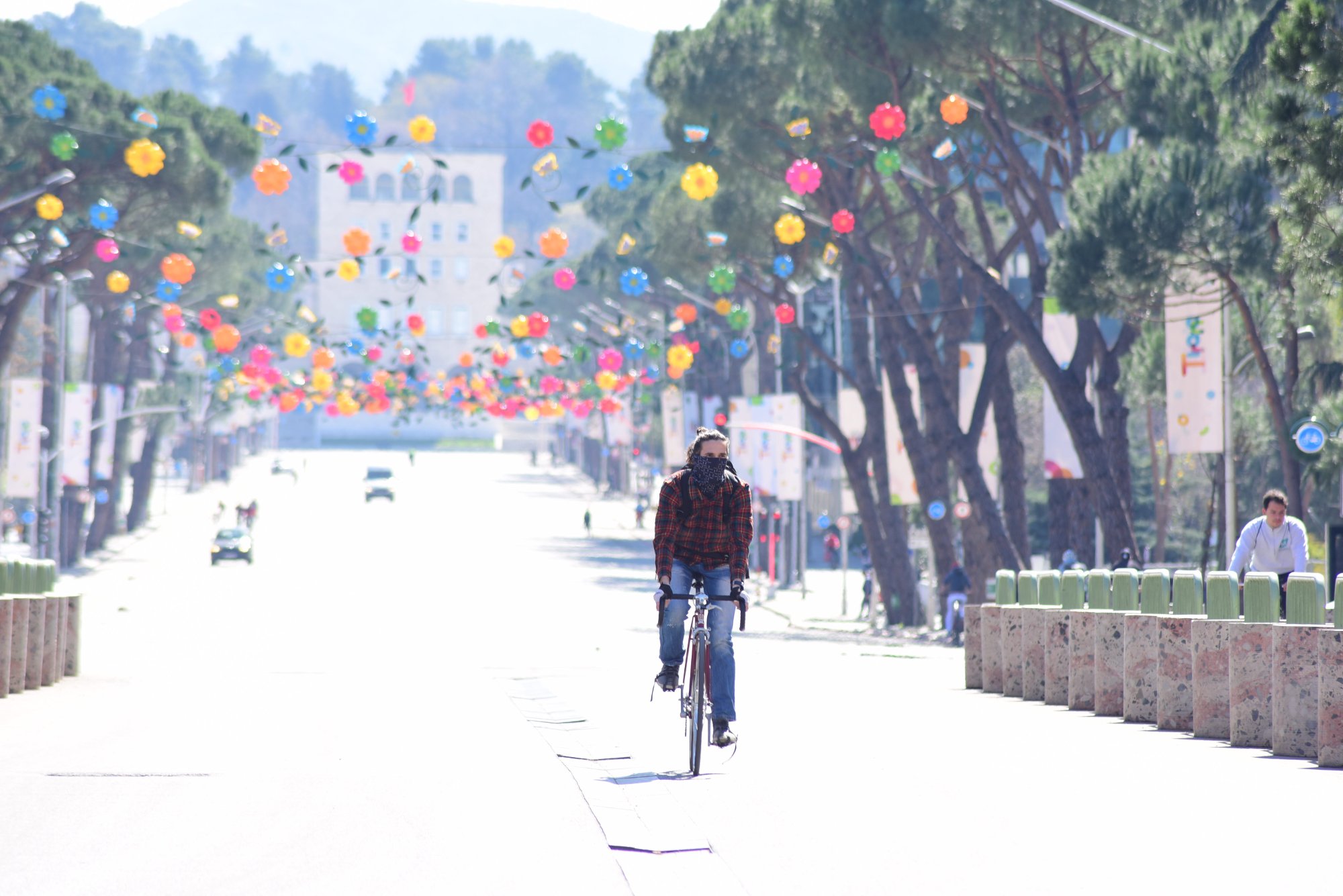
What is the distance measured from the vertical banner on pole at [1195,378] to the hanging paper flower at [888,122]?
4749mm

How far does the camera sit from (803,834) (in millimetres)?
9008

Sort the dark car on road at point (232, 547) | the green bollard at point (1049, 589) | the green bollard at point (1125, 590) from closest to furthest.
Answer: the green bollard at point (1125, 590), the green bollard at point (1049, 589), the dark car on road at point (232, 547)

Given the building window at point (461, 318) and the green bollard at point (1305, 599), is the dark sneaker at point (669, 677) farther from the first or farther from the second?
the building window at point (461, 318)

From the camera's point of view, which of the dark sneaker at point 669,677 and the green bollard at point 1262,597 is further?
the green bollard at point 1262,597

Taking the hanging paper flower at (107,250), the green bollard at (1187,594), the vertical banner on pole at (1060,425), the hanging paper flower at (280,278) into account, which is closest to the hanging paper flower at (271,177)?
the hanging paper flower at (107,250)

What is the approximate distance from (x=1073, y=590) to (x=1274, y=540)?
1543 mm

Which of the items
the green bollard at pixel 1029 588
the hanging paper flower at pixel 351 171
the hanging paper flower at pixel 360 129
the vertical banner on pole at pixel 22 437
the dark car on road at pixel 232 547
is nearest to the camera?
the green bollard at pixel 1029 588

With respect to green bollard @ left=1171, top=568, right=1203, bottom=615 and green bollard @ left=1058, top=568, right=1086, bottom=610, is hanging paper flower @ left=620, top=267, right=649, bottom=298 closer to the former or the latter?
green bollard @ left=1058, top=568, right=1086, bottom=610

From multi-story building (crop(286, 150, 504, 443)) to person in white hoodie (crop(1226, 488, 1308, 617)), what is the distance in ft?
521

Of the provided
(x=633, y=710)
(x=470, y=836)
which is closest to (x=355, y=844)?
(x=470, y=836)

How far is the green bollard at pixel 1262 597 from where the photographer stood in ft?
41.4

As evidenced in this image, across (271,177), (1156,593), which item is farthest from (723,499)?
(271,177)

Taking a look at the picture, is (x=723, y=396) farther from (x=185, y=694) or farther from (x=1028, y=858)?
(x=1028, y=858)

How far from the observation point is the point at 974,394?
41.4 meters
